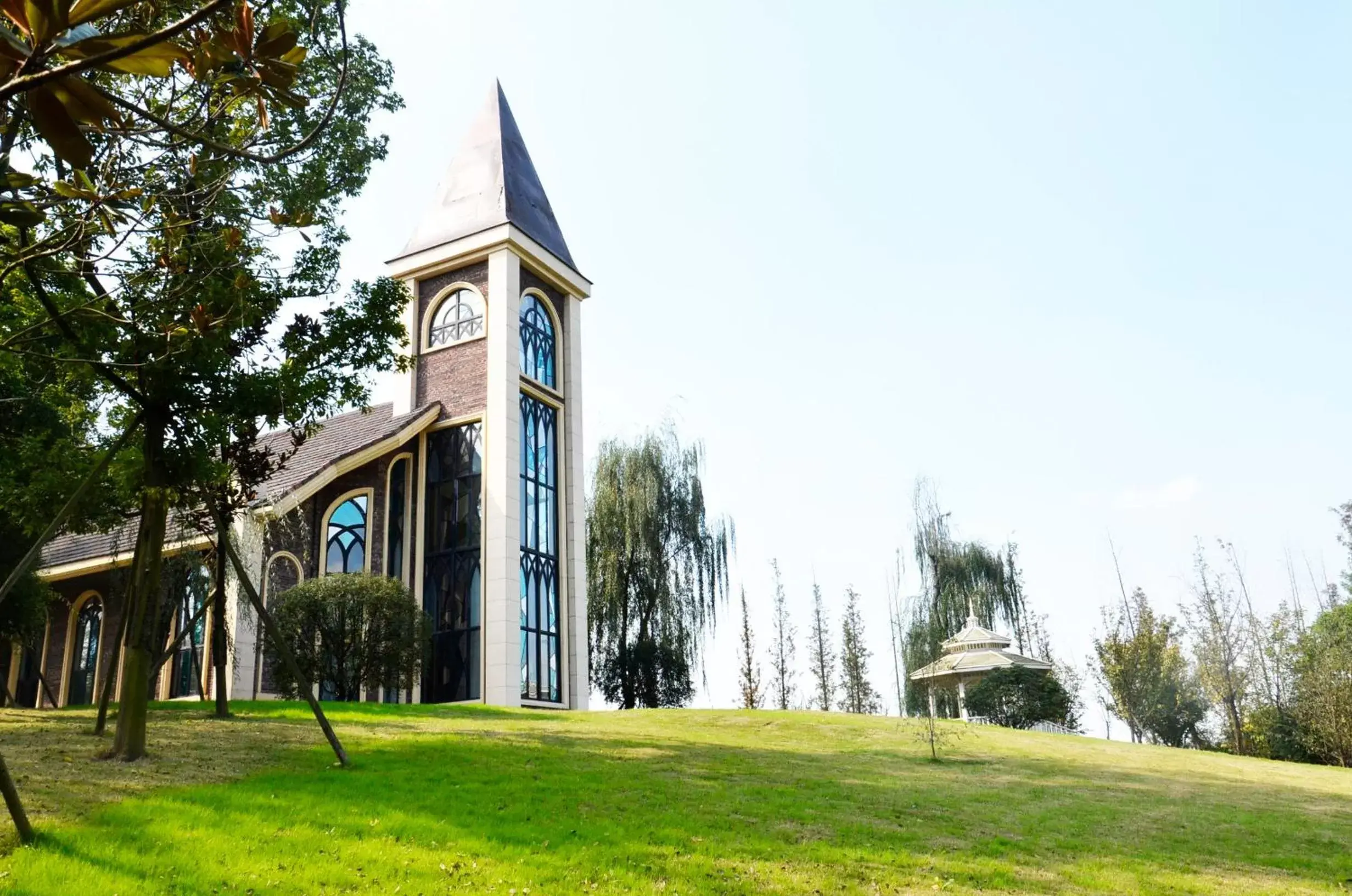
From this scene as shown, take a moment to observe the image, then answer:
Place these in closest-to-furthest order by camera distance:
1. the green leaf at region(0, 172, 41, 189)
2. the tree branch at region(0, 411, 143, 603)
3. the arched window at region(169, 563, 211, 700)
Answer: the green leaf at region(0, 172, 41, 189), the tree branch at region(0, 411, 143, 603), the arched window at region(169, 563, 211, 700)

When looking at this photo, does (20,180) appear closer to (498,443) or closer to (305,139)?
(305,139)

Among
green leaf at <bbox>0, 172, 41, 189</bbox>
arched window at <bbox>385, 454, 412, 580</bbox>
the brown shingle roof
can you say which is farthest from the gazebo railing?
green leaf at <bbox>0, 172, 41, 189</bbox>

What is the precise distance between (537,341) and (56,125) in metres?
19.7

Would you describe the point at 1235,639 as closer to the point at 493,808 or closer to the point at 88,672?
the point at 493,808

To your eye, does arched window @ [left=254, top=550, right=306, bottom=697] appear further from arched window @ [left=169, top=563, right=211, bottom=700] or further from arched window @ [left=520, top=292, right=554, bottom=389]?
arched window @ [left=520, top=292, right=554, bottom=389]

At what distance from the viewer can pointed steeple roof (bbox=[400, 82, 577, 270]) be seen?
21.4 m

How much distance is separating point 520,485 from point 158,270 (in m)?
13.8

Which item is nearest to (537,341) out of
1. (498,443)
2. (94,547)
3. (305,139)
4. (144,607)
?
(498,443)

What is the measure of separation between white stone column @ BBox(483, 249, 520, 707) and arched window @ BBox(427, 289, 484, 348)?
0.40 m

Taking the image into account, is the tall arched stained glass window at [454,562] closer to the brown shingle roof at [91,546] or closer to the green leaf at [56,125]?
the brown shingle roof at [91,546]

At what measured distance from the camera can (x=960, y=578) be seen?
94.4ft

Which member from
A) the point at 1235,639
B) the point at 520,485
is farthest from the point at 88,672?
the point at 1235,639

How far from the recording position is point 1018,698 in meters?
21.2

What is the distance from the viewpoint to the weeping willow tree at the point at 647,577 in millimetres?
24016
